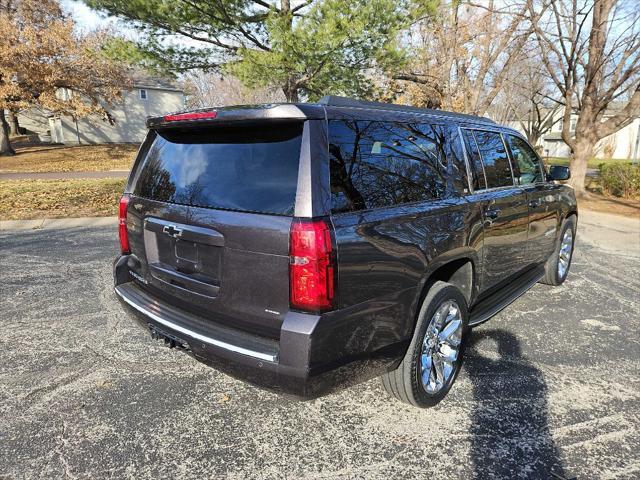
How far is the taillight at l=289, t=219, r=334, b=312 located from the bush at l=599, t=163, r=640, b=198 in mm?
14688

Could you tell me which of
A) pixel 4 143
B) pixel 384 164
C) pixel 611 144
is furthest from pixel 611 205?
pixel 611 144

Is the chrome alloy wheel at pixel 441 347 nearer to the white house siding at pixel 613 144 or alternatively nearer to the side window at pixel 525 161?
the side window at pixel 525 161

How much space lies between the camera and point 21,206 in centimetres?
998

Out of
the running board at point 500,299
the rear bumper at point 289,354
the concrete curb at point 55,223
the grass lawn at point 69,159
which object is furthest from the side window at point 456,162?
the grass lawn at point 69,159

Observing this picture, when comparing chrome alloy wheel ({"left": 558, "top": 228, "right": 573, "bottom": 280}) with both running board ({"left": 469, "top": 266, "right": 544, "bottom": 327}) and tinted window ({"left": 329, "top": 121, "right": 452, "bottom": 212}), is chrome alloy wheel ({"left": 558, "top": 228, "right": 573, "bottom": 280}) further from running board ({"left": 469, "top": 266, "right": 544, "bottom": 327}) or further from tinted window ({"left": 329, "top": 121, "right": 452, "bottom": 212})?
tinted window ({"left": 329, "top": 121, "right": 452, "bottom": 212})

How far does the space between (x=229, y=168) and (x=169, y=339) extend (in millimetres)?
1071

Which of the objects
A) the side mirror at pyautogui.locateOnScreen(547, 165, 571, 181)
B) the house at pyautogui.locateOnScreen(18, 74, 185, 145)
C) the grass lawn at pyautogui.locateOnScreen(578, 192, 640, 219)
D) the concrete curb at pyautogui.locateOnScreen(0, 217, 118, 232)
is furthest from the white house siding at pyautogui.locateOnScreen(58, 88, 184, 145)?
the side mirror at pyautogui.locateOnScreen(547, 165, 571, 181)

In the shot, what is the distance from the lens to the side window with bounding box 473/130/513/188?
3.42 m

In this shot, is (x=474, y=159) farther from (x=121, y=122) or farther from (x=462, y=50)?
(x=121, y=122)

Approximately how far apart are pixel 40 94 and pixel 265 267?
26.6 meters

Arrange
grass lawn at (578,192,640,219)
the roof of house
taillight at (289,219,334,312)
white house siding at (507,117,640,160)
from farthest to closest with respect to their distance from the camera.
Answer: white house siding at (507,117,640,160)
the roof of house
grass lawn at (578,192,640,219)
taillight at (289,219,334,312)

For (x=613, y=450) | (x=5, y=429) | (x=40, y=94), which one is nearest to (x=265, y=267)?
(x=5, y=429)

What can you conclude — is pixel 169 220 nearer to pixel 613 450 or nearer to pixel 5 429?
pixel 5 429

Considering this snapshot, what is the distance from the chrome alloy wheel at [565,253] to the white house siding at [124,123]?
3511 centimetres
